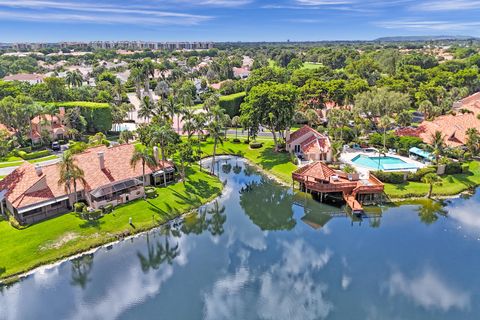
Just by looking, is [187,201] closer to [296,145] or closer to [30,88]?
[296,145]

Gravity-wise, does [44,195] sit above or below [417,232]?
above

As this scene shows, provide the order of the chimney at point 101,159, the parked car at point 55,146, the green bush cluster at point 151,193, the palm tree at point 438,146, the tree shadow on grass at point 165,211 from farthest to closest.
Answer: the parked car at point 55,146
the palm tree at point 438,146
the green bush cluster at point 151,193
the chimney at point 101,159
the tree shadow on grass at point 165,211

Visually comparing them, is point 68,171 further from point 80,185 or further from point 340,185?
point 340,185

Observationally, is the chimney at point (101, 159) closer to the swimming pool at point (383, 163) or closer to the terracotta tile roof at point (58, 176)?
the terracotta tile roof at point (58, 176)

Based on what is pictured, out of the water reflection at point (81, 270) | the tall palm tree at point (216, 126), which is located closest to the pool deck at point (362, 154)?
the tall palm tree at point (216, 126)

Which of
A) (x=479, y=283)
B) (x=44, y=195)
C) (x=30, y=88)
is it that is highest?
(x=30, y=88)

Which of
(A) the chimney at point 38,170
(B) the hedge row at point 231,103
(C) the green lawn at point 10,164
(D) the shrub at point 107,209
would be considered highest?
(B) the hedge row at point 231,103

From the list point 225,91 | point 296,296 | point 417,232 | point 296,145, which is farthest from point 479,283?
point 225,91

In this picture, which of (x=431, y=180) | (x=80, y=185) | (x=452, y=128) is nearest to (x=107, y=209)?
(x=80, y=185)
